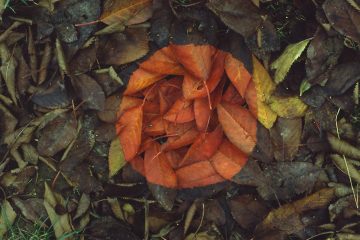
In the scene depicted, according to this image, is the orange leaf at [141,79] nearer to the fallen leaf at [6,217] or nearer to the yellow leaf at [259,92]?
the yellow leaf at [259,92]

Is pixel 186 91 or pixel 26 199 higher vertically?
pixel 186 91

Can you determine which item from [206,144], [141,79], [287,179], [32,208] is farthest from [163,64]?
[32,208]

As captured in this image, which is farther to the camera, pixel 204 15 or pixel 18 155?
pixel 18 155

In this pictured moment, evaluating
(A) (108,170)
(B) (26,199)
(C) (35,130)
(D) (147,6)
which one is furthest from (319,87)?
(B) (26,199)

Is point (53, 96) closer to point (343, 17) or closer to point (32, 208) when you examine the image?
point (32, 208)

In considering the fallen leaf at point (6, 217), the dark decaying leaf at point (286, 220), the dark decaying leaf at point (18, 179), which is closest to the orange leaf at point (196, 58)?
the dark decaying leaf at point (286, 220)

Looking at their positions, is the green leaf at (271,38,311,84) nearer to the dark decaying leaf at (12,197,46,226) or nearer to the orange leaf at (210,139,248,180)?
the orange leaf at (210,139,248,180)

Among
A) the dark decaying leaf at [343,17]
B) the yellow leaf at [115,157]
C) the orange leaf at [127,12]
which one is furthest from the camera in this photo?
the yellow leaf at [115,157]

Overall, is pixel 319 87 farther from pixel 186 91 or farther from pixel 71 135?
pixel 71 135
